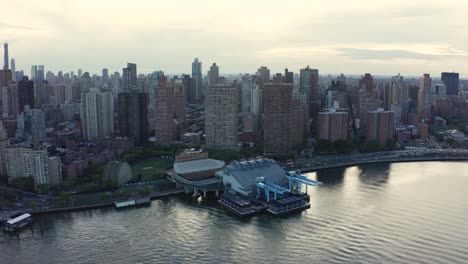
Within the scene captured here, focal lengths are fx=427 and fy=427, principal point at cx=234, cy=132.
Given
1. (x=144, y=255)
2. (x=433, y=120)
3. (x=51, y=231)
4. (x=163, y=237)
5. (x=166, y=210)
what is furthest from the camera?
(x=433, y=120)

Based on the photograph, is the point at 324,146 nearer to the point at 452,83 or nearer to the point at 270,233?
the point at 270,233

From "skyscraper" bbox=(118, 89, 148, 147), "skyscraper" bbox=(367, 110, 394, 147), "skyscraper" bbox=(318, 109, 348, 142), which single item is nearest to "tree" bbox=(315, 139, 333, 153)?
"skyscraper" bbox=(318, 109, 348, 142)

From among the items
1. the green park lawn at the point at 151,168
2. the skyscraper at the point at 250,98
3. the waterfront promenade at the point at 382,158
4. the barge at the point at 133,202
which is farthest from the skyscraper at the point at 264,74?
the barge at the point at 133,202

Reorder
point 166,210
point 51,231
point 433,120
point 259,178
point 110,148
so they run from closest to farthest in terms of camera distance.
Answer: point 51,231
point 166,210
point 259,178
point 110,148
point 433,120

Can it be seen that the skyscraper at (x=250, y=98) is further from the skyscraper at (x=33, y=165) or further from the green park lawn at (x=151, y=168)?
the skyscraper at (x=33, y=165)

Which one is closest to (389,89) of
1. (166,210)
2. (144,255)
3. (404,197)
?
(404,197)

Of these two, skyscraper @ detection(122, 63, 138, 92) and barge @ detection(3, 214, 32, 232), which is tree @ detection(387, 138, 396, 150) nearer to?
barge @ detection(3, 214, 32, 232)

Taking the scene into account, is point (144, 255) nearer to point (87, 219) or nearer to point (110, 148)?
point (87, 219)

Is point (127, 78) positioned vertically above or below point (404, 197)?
above
